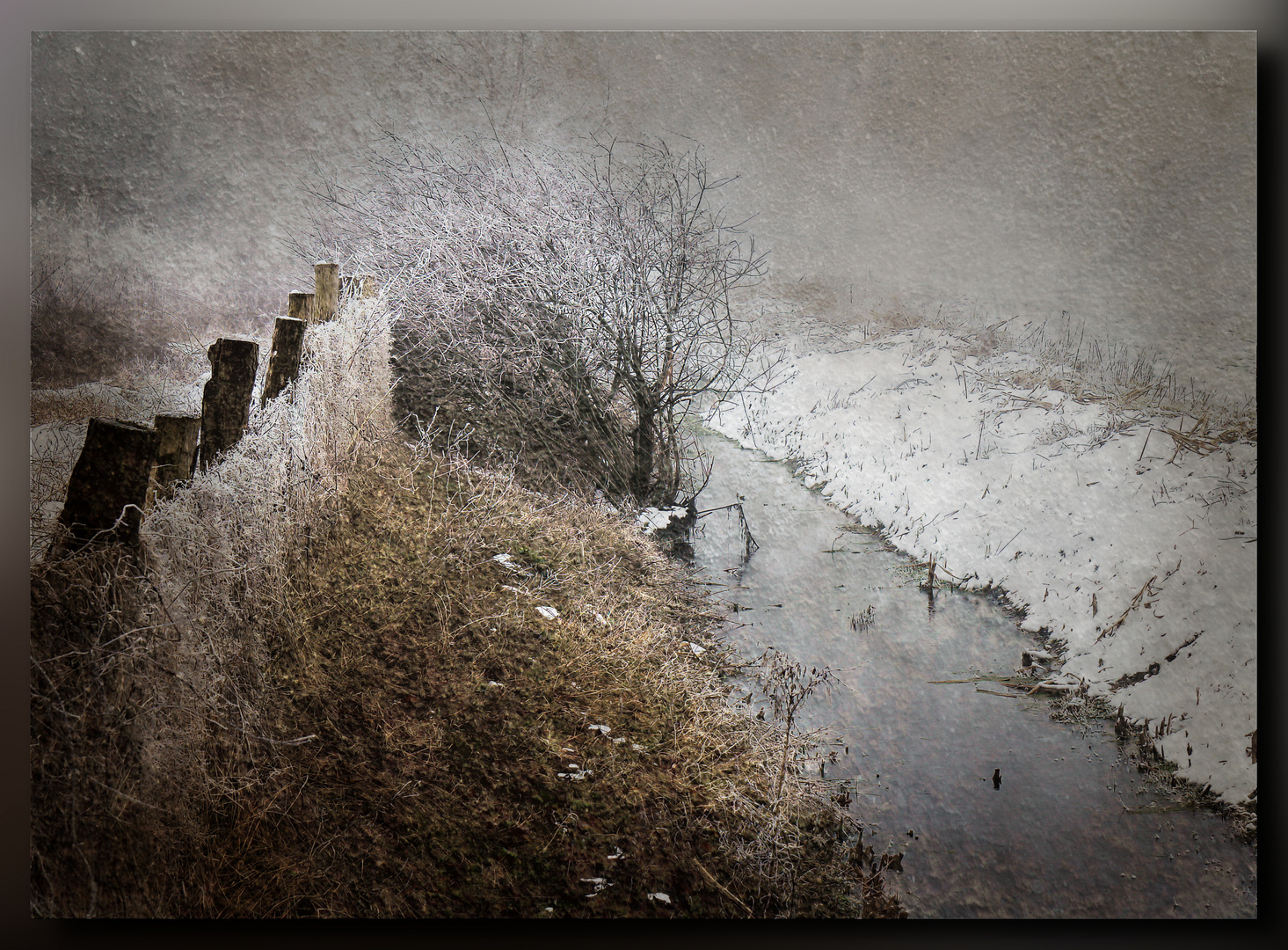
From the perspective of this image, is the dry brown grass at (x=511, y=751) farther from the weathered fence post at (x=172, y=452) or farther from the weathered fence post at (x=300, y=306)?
the weathered fence post at (x=300, y=306)

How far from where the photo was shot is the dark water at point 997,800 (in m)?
3.12

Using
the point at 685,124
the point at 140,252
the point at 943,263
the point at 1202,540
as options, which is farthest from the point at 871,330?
the point at 140,252

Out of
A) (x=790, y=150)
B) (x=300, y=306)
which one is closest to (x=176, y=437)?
(x=300, y=306)

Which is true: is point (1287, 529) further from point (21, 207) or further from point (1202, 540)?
point (21, 207)

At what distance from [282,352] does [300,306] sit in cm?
15

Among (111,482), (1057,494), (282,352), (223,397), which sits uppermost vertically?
(282,352)

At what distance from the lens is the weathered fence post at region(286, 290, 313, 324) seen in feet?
10.5

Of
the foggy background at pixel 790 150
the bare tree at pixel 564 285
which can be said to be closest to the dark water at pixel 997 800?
the bare tree at pixel 564 285

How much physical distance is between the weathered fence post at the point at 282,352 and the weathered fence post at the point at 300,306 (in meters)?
0.02

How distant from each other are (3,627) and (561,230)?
2070 millimetres

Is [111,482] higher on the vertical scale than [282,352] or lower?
lower

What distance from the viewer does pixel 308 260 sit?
3193 millimetres

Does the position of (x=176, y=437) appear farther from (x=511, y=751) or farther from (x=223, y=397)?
(x=511, y=751)

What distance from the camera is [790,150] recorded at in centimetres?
318
